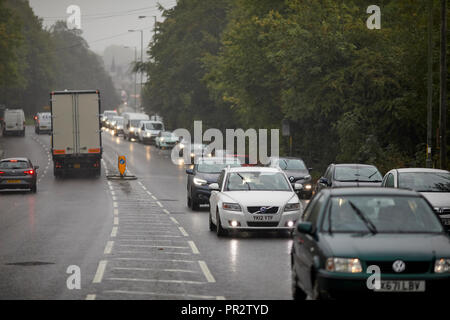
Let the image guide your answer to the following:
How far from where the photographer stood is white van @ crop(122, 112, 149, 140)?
87.1m

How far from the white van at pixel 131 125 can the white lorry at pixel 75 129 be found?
40827 millimetres

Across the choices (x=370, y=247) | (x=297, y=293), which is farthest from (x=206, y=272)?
(x=370, y=247)

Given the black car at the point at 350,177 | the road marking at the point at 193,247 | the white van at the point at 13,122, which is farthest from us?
the white van at the point at 13,122

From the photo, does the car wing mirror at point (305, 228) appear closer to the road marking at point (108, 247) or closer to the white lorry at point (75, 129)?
the road marking at point (108, 247)

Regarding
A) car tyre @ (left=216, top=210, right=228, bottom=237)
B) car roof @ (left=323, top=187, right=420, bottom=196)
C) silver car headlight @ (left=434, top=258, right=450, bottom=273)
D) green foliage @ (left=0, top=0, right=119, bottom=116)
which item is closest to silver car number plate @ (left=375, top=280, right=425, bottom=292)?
silver car headlight @ (left=434, top=258, right=450, bottom=273)

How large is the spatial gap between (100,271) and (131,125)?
243 ft

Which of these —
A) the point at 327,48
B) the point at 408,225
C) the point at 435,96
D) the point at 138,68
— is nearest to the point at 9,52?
the point at 138,68

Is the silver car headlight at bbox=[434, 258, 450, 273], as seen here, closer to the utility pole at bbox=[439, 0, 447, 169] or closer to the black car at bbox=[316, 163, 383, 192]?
the black car at bbox=[316, 163, 383, 192]

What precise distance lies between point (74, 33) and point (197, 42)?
12436 cm

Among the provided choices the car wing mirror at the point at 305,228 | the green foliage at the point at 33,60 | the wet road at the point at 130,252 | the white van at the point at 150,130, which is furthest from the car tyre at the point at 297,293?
the green foliage at the point at 33,60

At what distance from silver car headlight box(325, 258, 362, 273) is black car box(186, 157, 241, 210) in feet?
58.2

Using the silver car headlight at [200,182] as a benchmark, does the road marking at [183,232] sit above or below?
below

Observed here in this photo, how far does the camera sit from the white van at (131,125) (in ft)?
286

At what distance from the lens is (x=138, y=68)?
91.6 meters
